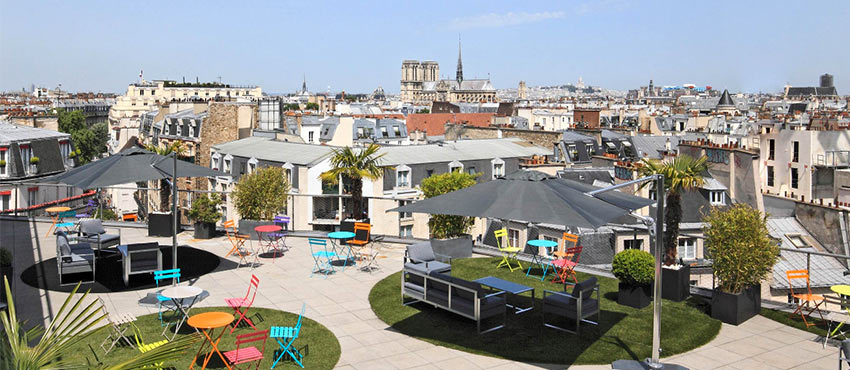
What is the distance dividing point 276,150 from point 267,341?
30.6m

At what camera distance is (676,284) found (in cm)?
1266

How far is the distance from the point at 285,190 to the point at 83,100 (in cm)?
15454

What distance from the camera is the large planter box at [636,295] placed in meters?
12.2

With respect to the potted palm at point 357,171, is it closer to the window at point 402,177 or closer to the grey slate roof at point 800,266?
the grey slate roof at point 800,266

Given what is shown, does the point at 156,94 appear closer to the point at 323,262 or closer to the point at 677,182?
the point at 323,262

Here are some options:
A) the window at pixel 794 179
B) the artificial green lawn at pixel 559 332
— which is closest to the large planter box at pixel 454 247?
the artificial green lawn at pixel 559 332

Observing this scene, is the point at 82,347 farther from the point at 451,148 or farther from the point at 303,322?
the point at 451,148

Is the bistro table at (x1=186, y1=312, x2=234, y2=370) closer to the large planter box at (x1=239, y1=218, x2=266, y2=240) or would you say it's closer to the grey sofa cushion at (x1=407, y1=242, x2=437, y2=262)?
the grey sofa cushion at (x1=407, y1=242, x2=437, y2=262)

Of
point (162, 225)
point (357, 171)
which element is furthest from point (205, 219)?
point (357, 171)

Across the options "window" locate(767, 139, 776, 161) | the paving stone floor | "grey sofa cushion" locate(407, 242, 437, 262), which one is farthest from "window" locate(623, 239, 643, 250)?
"window" locate(767, 139, 776, 161)

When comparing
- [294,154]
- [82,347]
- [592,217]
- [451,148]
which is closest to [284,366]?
[82,347]

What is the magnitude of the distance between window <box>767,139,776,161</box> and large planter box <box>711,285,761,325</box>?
1672 inches

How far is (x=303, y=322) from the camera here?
1147 cm

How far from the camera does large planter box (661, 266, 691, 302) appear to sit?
12656mm
